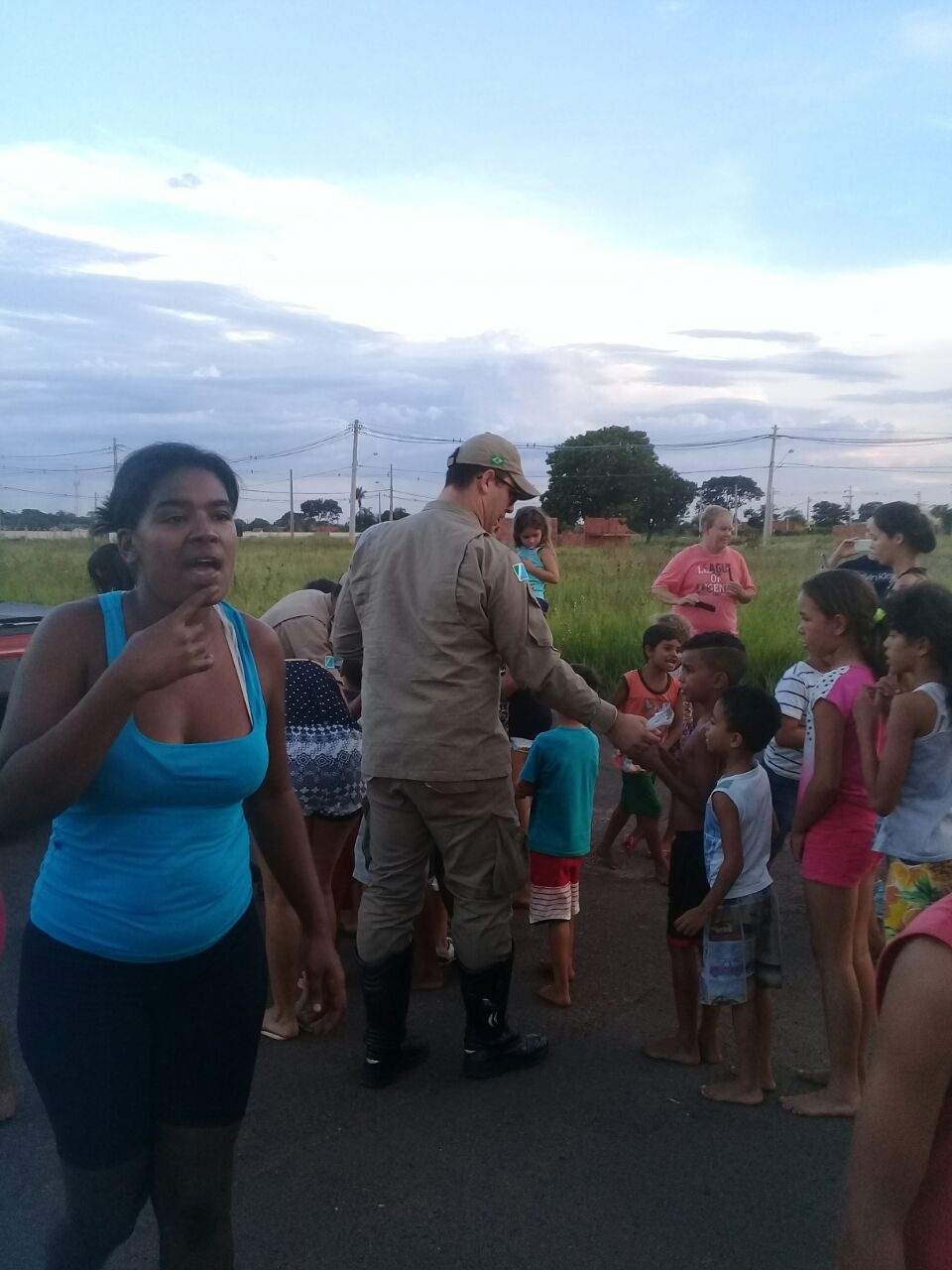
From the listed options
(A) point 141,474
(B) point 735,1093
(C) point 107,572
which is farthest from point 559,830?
(A) point 141,474

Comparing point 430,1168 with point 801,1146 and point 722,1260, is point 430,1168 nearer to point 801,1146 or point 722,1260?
point 722,1260

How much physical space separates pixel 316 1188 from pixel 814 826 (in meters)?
1.91

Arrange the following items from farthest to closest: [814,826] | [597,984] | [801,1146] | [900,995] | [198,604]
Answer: [597,984] < [814,826] < [801,1146] < [198,604] < [900,995]

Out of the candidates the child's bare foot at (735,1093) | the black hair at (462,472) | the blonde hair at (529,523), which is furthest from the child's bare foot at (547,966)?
Result: the blonde hair at (529,523)

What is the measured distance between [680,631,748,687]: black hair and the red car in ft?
12.9

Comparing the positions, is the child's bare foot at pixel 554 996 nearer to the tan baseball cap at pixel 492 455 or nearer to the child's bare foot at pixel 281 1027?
the child's bare foot at pixel 281 1027

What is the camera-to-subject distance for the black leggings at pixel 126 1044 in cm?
204

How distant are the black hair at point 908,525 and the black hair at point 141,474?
3.58 meters

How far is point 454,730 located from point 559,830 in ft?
3.24

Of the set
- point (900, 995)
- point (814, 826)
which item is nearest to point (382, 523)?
point (814, 826)

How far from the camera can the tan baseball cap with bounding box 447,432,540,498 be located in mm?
3736

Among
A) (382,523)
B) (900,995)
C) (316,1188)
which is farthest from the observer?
(382,523)

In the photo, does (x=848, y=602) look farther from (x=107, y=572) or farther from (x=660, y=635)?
(x=107, y=572)

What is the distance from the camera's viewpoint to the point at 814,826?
356cm
